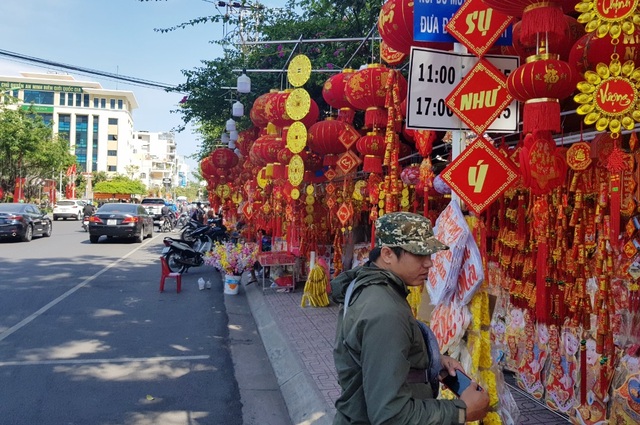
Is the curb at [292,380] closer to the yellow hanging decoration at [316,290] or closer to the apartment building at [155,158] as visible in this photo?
the yellow hanging decoration at [316,290]

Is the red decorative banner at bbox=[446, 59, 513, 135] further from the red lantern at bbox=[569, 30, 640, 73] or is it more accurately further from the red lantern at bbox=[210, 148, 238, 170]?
the red lantern at bbox=[210, 148, 238, 170]

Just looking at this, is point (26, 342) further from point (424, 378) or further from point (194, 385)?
point (424, 378)

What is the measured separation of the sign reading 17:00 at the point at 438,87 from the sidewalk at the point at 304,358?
2.42 meters

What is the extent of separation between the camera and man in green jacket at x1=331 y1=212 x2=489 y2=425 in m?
1.60

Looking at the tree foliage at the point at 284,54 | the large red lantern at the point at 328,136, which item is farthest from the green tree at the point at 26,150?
the large red lantern at the point at 328,136

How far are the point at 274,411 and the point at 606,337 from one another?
2751 millimetres

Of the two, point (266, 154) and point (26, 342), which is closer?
point (26, 342)

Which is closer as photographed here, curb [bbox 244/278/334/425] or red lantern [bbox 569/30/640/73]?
red lantern [bbox 569/30/640/73]

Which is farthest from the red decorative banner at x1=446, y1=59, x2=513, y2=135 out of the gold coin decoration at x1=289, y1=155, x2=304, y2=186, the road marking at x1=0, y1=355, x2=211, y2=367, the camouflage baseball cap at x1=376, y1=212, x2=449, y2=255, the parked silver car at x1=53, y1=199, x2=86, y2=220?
the parked silver car at x1=53, y1=199, x2=86, y2=220

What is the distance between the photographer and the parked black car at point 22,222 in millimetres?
17219

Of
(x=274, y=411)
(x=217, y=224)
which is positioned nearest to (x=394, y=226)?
(x=274, y=411)

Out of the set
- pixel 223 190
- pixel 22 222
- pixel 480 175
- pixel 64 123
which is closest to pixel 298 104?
Result: pixel 480 175

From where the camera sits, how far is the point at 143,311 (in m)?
8.14

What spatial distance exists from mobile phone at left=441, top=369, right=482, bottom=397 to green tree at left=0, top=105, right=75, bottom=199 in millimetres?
36334
